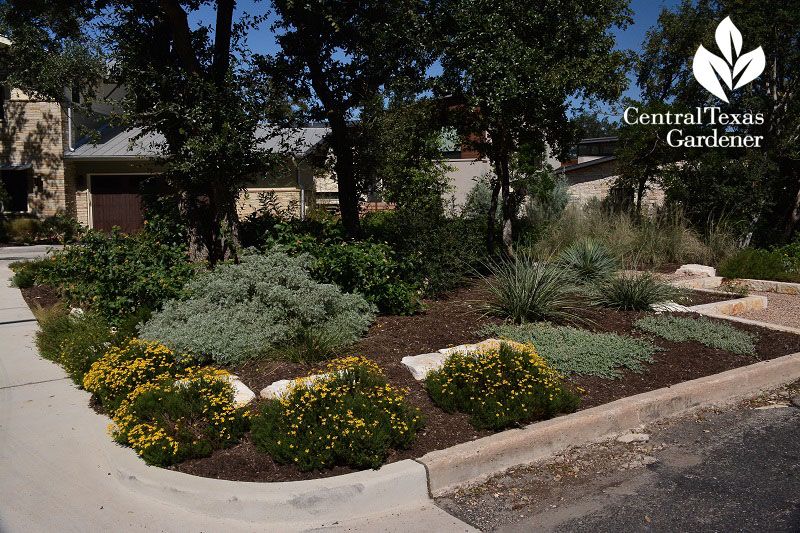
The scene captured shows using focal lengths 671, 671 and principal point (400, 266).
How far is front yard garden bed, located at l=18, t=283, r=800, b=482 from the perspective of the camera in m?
4.47

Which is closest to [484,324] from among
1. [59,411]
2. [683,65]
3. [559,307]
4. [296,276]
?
[559,307]

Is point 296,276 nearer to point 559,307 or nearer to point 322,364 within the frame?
point 322,364

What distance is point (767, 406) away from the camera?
6.17 meters

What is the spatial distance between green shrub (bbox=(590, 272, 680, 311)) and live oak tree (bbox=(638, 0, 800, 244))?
6.87 m

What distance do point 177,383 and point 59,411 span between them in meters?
1.27

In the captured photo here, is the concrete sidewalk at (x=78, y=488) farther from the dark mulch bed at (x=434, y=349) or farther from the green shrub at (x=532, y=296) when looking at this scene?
the green shrub at (x=532, y=296)

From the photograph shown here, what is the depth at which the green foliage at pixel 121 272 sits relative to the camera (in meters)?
7.55

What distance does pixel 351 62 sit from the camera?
10484mm

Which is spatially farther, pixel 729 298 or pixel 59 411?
pixel 729 298

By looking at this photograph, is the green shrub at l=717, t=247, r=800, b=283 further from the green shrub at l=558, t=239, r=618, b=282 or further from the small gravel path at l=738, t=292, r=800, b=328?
the green shrub at l=558, t=239, r=618, b=282

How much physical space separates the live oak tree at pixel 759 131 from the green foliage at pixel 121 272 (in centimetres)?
1184

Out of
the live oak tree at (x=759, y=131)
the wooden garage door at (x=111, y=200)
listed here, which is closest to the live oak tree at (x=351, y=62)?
the live oak tree at (x=759, y=131)

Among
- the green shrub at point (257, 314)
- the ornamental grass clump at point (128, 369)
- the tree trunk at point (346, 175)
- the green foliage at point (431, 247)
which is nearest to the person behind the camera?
the ornamental grass clump at point (128, 369)

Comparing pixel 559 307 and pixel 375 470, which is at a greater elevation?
pixel 559 307
